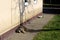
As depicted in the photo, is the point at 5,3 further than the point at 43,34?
No

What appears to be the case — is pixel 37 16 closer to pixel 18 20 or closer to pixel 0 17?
pixel 18 20

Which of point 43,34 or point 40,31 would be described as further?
point 40,31

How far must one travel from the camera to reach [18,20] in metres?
12.3

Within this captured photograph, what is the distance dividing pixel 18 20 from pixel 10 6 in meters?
1.72

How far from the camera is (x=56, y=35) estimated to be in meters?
11.1

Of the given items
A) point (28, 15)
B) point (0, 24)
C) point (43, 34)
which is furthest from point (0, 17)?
point (28, 15)

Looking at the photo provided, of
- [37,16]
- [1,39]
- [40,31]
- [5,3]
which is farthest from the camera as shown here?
[37,16]

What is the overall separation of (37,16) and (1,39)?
923 cm

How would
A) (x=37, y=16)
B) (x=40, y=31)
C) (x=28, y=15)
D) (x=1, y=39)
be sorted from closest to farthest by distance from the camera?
(x=1, y=39) < (x=40, y=31) < (x=28, y=15) < (x=37, y=16)

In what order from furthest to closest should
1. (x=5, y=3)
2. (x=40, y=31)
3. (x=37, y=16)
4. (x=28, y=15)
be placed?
(x=37, y=16), (x=28, y=15), (x=40, y=31), (x=5, y=3)

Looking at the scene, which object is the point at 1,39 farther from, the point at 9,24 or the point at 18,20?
the point at 18,20

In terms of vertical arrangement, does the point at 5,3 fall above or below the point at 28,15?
above

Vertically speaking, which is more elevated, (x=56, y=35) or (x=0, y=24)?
(x=0, y=24)

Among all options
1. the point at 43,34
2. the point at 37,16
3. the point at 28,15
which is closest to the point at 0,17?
the point at 43,34
